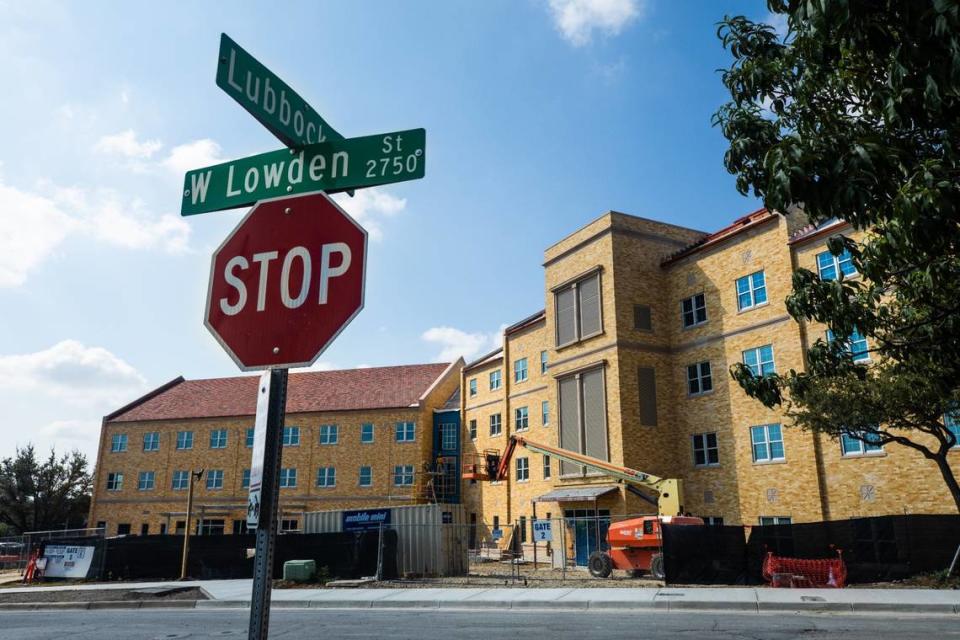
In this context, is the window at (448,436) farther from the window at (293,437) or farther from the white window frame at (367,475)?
the window at (293,437)

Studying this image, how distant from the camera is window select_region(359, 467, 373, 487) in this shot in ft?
172

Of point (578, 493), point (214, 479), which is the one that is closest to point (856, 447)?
point (578, 493)

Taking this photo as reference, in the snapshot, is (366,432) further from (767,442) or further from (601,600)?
(601,600)

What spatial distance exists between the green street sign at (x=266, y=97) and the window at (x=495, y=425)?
4526cm

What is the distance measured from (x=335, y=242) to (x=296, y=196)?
39cm

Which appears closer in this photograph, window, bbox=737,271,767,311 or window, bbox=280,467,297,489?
window, bbox=737,271,767,311

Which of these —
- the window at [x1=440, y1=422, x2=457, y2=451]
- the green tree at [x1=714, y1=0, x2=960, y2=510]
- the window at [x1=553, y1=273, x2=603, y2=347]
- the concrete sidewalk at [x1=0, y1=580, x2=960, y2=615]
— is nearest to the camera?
the green tree at [x1=714, y1=0, x2=960, y2=510]

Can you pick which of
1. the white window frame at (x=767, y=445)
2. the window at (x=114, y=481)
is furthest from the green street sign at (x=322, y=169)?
the window at (x=114, y=481)

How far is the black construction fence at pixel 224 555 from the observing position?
26016mm

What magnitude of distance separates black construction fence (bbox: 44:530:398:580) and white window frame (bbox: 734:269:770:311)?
17833mm

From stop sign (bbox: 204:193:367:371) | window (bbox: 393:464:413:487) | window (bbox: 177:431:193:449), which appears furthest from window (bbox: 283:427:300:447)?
stop sign (bbox: 204:193:367:371)

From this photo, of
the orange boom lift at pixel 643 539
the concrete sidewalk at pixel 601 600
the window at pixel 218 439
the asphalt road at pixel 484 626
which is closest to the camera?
the asphalt road at pixel 484 626

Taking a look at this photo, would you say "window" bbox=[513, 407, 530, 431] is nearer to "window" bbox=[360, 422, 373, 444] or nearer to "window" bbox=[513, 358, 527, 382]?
"window" bbox=[513, 358, 527, 382]

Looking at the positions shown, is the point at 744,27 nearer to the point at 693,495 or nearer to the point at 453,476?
the point at 693,495
